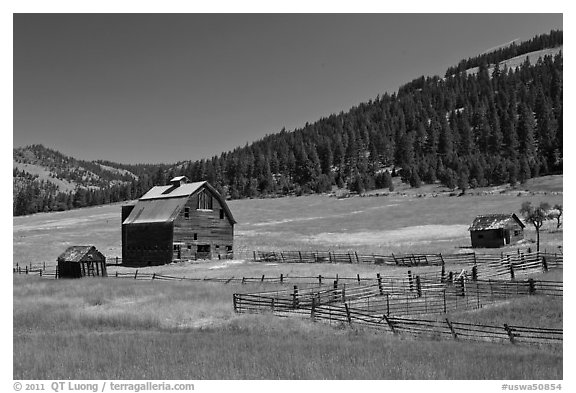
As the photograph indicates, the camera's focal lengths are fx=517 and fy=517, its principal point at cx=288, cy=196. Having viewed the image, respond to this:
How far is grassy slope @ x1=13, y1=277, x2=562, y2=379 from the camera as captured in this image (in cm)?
1393

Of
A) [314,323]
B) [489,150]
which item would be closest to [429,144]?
[489,150]

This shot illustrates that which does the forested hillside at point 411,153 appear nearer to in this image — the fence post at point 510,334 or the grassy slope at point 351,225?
the grassy slope at point 351,225

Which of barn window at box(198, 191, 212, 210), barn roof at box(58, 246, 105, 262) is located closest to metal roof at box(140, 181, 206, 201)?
barn window at box(198, 191, 212, 210)

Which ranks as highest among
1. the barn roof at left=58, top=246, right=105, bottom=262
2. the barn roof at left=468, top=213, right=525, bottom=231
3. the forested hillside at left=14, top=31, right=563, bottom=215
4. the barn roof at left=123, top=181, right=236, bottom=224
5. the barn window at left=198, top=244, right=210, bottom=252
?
the forested hillside at left=14, top=31, right=563, bottom=215

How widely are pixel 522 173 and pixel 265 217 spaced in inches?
2413

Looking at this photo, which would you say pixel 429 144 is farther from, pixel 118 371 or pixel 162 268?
pixel 118 371

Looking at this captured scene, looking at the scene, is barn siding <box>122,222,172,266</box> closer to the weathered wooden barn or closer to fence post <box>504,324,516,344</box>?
the weathered wooden barn

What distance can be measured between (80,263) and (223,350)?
32220 mm

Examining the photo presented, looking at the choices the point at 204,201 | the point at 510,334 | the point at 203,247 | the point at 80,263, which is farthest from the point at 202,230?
the point at 510,334

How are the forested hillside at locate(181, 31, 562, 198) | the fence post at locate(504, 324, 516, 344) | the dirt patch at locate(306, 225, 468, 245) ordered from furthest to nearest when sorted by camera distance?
the forested hillside at locate(181, 31, 562, 198) → the dirt patch at locate(306, 225, 468, 245) → the fence post at locate(504, 324, 516, 344)

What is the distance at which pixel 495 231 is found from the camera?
61469mm

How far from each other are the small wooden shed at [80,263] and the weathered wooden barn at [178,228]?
11155 millimetres

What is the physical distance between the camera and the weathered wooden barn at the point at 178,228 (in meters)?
57.2

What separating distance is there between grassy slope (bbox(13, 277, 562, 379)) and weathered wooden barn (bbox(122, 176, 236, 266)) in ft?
96.5
